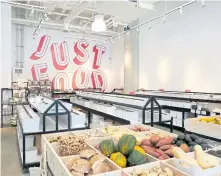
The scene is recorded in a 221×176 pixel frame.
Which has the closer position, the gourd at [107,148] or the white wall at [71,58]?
the gourd at [107,148]

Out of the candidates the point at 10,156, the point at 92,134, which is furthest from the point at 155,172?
the point at 10,156

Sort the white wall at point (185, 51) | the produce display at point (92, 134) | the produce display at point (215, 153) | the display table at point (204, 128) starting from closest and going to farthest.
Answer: the produce display at point (215, 153), the produce display at point (92, 134), the display table at point (204, 128), the white wall at point (185, 51)

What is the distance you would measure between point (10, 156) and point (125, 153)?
145 inches

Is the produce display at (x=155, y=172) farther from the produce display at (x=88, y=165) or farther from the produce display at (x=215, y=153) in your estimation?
the produce display at (x=215, y=153)

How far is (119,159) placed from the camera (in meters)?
1.69

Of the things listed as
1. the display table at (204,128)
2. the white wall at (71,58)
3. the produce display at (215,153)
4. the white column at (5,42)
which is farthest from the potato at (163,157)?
the white wall at (71,58)

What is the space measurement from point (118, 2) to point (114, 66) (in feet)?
21.0

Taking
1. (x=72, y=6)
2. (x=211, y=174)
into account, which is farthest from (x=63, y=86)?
(x=211, y=174)

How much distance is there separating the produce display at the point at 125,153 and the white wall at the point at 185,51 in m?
5.39

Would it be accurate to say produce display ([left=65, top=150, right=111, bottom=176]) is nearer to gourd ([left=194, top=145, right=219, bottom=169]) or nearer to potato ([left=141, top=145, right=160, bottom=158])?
potato ([left=141, top=145, right=160, bottom=158])

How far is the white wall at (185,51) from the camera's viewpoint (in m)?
6.46

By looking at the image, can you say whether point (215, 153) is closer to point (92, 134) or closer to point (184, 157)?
point (184, 157)

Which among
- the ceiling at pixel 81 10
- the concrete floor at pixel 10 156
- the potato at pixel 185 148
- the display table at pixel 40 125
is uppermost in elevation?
the ceiling at pixel 81 10

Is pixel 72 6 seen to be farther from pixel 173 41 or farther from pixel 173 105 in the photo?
pixel 173 105
